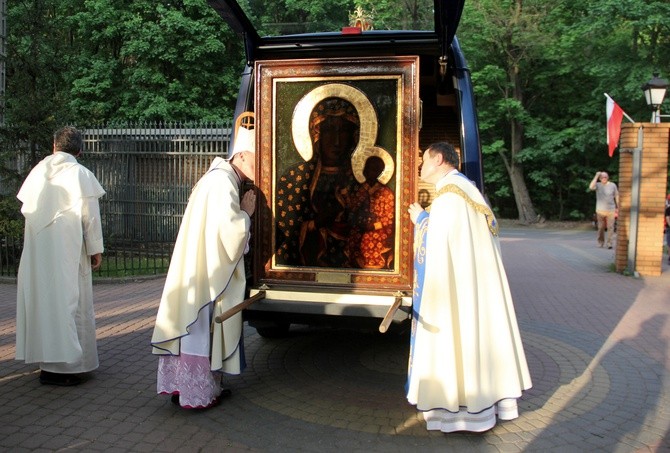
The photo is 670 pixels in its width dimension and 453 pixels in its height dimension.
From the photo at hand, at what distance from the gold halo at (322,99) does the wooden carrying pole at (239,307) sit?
3.67 feet

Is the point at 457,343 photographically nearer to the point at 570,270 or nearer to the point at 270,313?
the point at 270,313

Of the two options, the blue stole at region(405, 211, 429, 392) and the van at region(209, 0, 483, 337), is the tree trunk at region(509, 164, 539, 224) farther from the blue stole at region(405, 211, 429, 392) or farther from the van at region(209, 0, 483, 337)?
the blue stole at region(405, 211, 429, 392)

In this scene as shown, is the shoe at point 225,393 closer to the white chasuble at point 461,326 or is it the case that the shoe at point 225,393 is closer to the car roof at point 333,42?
the white chasuble at point 461,326

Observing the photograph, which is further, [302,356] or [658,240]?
[658,240]

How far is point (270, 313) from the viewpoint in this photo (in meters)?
4.72

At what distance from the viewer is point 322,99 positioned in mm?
4762

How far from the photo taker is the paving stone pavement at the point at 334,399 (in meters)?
4.14

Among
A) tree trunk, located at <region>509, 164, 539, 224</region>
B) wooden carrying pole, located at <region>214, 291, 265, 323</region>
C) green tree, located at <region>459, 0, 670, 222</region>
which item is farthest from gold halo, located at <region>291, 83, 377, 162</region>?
tree trunk, located at <region>509, 164, 539, 224</region>

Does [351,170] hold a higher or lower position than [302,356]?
higher

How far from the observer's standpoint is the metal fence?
1238cm

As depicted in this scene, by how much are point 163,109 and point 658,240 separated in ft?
54.9

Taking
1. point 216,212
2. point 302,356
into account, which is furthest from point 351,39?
point 302,356

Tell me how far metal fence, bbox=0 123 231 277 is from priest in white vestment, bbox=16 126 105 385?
6.89 m

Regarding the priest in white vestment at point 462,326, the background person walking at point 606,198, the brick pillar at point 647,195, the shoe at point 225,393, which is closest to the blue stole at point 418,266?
the priest in white vestment at point 462,326
